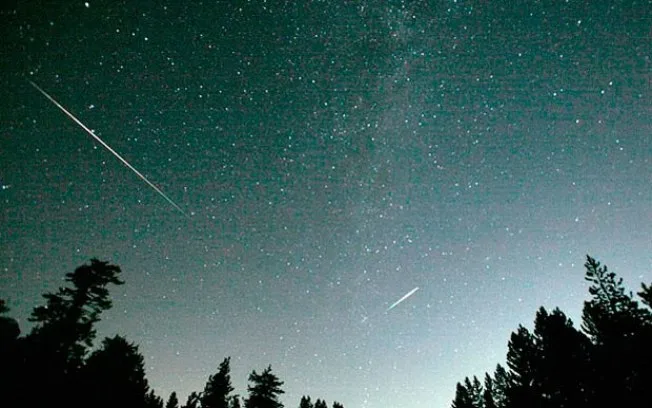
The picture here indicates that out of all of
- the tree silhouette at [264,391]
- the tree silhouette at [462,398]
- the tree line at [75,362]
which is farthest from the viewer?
the tree silhouette at [462,398]

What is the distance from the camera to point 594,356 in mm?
18562

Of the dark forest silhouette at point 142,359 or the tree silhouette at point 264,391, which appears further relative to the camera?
the tree silhouette at point 264,391

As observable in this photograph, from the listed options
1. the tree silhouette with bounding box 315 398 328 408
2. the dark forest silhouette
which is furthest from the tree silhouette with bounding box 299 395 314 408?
the dark forest silhouette

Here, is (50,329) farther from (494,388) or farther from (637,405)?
(494,388)

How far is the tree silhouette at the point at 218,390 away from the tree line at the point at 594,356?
24.9m

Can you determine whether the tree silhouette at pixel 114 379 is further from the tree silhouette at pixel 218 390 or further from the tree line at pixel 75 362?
the tree silhouette at pixel 218 390

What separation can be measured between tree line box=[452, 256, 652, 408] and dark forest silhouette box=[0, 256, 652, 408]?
0.16 feet

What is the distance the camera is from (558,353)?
1969cm

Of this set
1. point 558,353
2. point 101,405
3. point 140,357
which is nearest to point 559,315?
point 558,353

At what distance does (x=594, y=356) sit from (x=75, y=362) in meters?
31.5

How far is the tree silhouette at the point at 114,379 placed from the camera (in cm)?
1598

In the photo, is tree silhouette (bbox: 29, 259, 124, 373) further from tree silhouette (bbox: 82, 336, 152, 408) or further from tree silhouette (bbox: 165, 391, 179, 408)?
tree silhouette (bbox: 165, 391, 179, 408)

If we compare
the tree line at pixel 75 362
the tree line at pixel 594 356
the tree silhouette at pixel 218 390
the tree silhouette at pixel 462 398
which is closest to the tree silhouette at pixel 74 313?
the tree line at pixel 75 362

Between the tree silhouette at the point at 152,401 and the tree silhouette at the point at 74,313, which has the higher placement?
the tree silhouette at the point at 74,313
